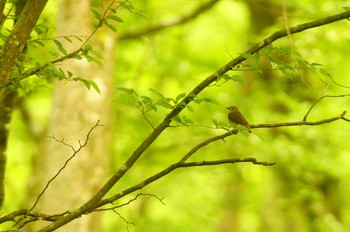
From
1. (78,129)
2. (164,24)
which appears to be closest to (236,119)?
(78,129)

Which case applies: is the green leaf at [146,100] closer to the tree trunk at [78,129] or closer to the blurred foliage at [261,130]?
the tree trunk at [78,129]

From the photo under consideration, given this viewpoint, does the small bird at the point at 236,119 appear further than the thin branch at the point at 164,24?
No

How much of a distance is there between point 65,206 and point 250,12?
739 centimetres

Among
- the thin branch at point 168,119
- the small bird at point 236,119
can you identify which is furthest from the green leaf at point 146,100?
the small bird at point 236,119

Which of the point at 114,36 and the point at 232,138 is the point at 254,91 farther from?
the point at 114,36

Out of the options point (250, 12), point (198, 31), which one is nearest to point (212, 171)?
point (250, 12)

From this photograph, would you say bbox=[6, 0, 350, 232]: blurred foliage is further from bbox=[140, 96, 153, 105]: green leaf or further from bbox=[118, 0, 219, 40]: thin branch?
bbox=[140, 96, 153, 105]: green leaf

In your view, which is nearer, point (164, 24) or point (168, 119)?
point (168, 119)

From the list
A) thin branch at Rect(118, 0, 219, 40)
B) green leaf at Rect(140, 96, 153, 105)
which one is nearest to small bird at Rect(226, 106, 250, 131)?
green leaf at Rect(140, 96, 153, 105)

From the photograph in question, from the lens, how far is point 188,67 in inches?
423


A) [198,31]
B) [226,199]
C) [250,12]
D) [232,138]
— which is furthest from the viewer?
[198,31]

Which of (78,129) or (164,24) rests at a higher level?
(164,24)

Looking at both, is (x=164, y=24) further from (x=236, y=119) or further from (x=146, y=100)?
(x=146, y=100)

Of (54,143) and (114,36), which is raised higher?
(114,36)
